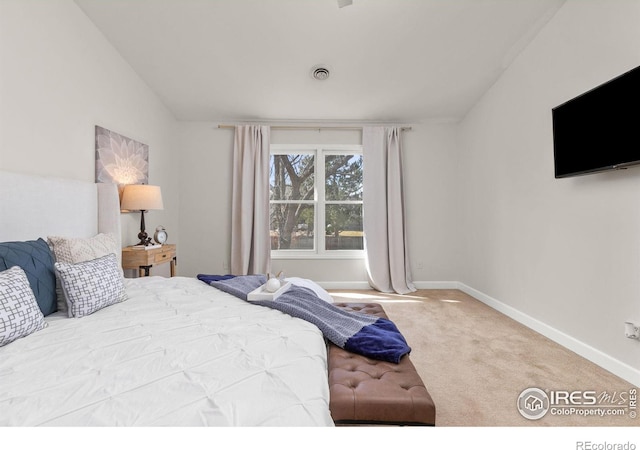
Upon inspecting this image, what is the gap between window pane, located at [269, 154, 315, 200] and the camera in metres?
4.29

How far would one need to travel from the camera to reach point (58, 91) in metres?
2.07

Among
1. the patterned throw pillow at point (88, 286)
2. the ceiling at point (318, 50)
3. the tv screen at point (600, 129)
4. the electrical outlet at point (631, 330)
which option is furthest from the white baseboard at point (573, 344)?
the patterned throw pillow at point (88, 286)

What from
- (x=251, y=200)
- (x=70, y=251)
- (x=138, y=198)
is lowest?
(x=70, y=251)

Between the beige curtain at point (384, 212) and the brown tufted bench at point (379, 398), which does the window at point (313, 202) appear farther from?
the brown tufted bench at point (379, 398)

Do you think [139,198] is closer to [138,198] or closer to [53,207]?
[138,198]

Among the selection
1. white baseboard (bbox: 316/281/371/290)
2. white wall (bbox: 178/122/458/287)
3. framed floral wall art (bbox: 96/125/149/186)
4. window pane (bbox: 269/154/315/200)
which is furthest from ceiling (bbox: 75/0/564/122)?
white baseboard (bbox: 316/281/371/290)

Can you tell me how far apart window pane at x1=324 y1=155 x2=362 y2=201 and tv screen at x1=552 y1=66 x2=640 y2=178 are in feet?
7.99

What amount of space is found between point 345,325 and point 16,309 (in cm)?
142

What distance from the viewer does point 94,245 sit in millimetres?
1884

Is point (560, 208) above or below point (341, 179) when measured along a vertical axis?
below

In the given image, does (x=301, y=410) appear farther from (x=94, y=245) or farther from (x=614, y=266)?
(x=614, y=266)

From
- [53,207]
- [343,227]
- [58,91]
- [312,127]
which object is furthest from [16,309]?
[312,127]
